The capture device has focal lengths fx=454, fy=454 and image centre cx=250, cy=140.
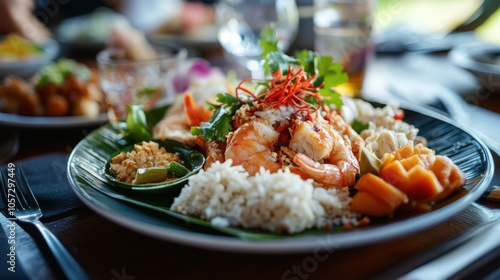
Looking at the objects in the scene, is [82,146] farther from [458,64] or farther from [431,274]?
[458,64]

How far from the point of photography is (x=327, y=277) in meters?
1.17

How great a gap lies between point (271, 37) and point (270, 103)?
443 mm

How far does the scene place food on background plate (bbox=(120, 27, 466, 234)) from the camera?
1.21 m

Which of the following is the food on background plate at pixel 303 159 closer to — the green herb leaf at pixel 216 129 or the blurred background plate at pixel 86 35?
the green herb leaf at pixel 216 129

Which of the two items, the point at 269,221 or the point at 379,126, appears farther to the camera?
Answer: the point at 379,126

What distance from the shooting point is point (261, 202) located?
1194mm

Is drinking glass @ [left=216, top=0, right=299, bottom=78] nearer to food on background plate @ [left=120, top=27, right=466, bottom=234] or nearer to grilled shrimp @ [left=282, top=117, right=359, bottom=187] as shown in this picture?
food on background plate @ [left=120, top=27, right=466, bottom=234]

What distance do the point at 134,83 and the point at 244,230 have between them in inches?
58.8

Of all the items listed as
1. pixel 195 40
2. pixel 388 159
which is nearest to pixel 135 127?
pixel 388 159

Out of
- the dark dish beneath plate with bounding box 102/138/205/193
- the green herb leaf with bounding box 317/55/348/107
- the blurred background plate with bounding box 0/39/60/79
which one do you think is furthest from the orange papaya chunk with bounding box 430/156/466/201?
the blurred background plate with bounding box 0/39/60/79

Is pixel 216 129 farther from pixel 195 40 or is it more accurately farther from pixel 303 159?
pixel 195 40

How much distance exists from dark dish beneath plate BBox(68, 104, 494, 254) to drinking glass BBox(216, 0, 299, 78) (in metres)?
1.48

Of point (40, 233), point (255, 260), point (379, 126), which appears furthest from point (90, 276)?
point (379, 126)

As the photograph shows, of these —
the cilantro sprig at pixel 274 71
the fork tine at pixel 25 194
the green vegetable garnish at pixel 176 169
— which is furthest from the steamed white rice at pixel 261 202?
the fork tine at pixel 25 194
